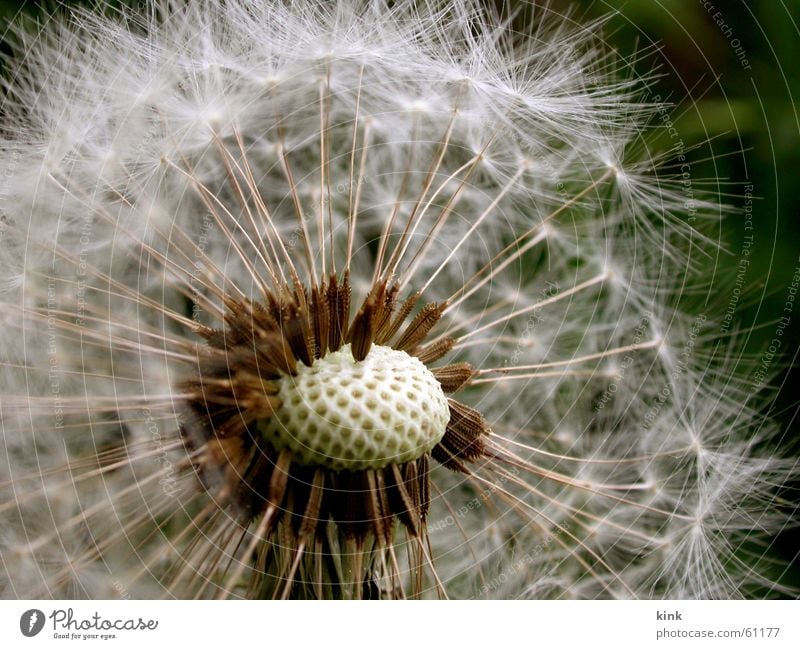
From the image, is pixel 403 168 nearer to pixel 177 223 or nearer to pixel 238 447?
pixel 177 223

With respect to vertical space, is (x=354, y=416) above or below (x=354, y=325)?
below
